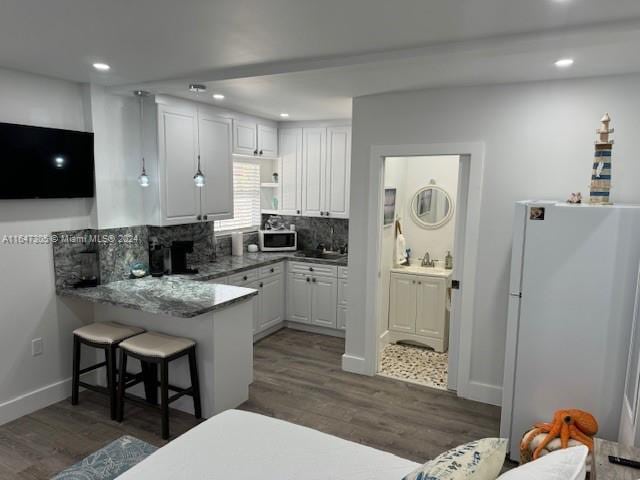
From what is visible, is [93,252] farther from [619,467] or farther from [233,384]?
[619,467]

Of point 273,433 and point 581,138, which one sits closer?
point 273,433

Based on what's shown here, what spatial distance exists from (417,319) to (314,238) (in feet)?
5.86

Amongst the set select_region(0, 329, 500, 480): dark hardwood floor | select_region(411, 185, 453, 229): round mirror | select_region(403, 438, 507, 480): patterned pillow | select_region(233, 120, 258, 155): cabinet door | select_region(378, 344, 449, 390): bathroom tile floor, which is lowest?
select_region(0, 329, 500, 480): dark hardwood floor

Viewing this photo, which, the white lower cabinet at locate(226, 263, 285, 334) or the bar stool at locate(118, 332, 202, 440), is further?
the white lower cabinet at locate(226, 263, 285, 334)

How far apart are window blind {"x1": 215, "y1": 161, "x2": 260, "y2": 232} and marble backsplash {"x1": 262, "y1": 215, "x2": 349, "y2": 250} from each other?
0.23 metres

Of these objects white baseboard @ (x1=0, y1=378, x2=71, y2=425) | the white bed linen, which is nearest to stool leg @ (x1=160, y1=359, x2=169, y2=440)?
the white bed linen

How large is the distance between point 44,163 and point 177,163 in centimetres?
109

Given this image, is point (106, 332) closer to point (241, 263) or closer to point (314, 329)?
point (241, 263)

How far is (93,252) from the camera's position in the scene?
150 inches

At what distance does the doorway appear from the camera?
4.59 m

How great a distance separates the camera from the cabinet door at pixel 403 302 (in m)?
4.86

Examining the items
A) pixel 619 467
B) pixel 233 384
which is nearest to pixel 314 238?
pixel 233 384

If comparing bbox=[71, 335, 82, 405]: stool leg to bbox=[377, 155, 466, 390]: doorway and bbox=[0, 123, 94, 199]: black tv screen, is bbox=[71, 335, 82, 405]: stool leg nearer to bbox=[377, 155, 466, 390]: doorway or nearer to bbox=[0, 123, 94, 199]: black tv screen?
bbox=[0, 123, 94, 199]: black tv screen

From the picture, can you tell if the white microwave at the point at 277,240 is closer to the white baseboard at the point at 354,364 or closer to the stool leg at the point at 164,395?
the white baseboard at the point at 354,364
